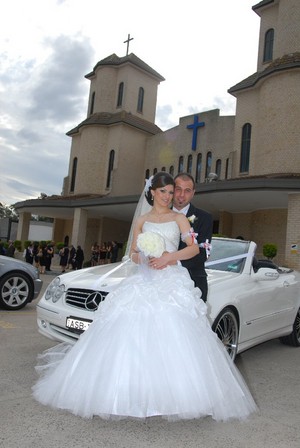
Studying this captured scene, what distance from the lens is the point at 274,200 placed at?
18734 mm

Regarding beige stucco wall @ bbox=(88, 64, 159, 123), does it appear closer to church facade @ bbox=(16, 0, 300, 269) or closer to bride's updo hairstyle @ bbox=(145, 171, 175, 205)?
church facade @ bbox=(16, 0, 300, 269)

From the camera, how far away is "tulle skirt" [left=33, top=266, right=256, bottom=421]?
2881mm

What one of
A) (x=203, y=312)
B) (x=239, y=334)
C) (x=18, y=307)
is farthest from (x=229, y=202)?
(x=203, y=312)

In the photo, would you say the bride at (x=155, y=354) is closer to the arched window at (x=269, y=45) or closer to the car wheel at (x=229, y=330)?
the car wheel at (x=229, y=330)

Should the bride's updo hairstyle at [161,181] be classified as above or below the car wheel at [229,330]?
above

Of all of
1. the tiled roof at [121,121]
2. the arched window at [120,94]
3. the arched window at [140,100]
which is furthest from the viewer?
the arched window at [140,100]

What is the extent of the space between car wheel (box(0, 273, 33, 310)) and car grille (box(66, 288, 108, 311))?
12.3 ft

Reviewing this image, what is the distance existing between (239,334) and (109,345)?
7.15 ft

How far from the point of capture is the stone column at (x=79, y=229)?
24850mm

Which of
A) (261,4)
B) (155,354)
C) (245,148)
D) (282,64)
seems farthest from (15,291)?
(261,4)

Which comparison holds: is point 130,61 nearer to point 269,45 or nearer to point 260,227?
point 269,45

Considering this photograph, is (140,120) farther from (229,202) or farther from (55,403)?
(55,403)

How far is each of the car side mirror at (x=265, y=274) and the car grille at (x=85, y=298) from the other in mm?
2083

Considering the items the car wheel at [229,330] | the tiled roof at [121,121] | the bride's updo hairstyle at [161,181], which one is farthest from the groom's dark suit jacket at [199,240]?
the tiled roof at [121,121]
